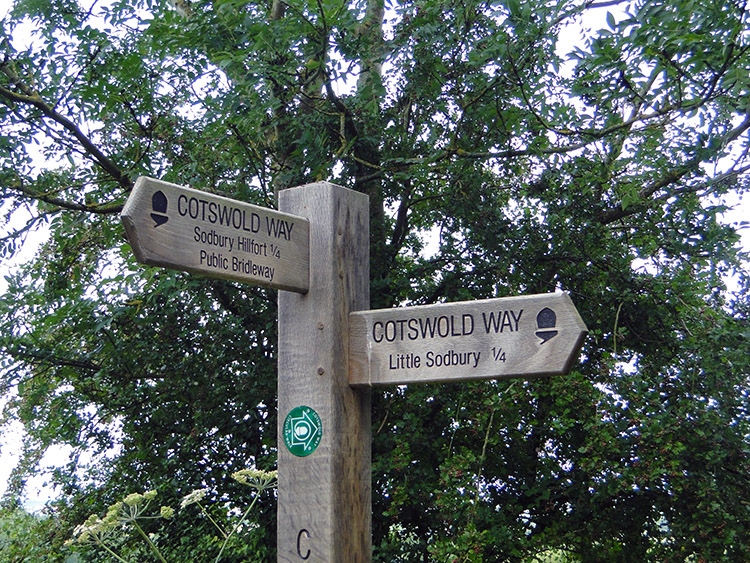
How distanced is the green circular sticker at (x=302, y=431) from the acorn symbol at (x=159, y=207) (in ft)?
2.25

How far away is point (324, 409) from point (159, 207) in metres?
0.74

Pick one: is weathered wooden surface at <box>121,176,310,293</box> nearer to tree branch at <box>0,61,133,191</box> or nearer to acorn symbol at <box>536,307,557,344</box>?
acorn symbol at <box>536,307,557,344</box>

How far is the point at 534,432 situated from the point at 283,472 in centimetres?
346

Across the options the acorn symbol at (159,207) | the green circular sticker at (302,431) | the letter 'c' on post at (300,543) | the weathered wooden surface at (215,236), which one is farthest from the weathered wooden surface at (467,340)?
the acorn symbol at (159,207)

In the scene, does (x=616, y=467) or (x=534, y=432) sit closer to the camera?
(x=616, y=467)

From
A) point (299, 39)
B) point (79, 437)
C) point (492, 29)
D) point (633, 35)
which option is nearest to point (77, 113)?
point (299, 39)

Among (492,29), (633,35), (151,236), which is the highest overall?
(492,29)

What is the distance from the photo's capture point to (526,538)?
530 centimetres

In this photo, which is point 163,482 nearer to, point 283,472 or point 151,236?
point 283,472

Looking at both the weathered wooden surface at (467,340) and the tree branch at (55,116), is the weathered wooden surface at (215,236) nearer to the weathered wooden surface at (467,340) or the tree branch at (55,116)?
the weathered wooden surface at (467,340)

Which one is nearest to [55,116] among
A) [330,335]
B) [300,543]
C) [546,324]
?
[330,335]

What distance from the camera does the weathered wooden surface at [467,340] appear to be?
2.21 meters

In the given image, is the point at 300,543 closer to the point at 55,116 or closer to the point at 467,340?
the point at 467,340

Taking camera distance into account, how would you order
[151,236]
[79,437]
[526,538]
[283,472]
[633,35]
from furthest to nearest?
1. [79,437]
2. [526,538]
3. [633,35]
4. [283,472]
5. [151,236]
